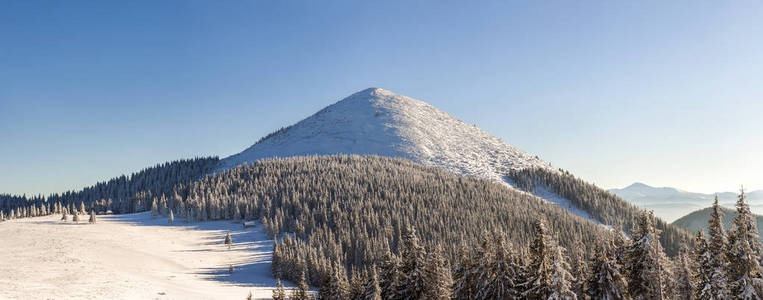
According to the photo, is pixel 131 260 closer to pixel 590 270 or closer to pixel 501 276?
pixel 501 276

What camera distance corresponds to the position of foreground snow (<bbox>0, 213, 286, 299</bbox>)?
204 feet

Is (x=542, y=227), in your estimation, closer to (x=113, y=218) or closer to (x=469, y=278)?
(x=469, y=278)

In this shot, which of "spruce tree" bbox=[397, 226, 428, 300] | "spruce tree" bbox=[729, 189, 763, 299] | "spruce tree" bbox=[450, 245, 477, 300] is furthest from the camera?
"spruce tree" bbox=[450, 245, 477, 300]

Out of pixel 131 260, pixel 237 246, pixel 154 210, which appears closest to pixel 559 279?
pixel 131 260

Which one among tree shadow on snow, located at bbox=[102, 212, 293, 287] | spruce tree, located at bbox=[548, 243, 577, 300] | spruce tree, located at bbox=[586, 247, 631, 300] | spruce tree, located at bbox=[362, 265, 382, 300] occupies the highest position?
spruce tree, located at bbox=[548, 243, 577, 300]

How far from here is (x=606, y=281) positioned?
33.7 meters

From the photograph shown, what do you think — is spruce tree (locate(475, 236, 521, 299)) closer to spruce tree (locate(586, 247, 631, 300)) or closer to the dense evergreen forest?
the dense evergreen forest

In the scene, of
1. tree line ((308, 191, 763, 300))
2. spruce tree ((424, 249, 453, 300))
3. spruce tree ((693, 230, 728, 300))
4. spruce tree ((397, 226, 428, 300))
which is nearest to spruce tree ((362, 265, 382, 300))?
tree line ((308, 191, 763, 300))

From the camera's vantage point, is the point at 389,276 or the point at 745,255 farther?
the point at 389,276

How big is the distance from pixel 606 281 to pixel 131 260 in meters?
94.0

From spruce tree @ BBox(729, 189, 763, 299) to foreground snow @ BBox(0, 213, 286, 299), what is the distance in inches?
2587

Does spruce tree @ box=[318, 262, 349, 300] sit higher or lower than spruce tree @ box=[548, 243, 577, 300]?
lower

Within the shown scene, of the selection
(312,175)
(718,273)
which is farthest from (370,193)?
(718,273)

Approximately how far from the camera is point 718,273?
30234 mm
